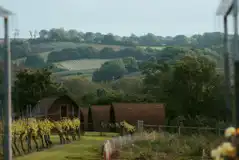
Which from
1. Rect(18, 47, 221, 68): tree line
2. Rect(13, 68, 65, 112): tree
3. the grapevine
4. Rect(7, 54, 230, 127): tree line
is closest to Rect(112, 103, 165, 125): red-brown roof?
Rect(7, 54, 230, 127): tree line

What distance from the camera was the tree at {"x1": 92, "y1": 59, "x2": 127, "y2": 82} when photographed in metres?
110

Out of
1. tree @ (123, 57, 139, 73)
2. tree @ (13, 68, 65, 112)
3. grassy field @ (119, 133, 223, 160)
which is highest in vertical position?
tree @ (123, 57, 139, 73)

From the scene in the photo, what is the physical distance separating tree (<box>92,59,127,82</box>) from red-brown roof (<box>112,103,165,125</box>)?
207 feet

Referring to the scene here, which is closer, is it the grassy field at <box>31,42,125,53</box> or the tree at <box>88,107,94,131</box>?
the tree at <box>88,107,94,131</box>

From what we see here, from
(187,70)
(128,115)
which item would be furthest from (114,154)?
(187,70)

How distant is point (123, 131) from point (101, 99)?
2826 cm

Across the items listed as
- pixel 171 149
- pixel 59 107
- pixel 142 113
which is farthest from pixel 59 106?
pixel 171 149

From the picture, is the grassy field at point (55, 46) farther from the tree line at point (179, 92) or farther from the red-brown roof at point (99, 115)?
the red-brown roof at point (99, 115)

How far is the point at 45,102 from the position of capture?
155 ft

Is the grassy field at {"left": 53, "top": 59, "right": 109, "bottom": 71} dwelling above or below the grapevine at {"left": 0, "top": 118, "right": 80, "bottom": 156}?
above

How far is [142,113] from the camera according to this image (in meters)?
44.9

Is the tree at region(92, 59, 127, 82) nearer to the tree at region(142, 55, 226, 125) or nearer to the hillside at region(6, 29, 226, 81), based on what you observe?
the hillside at region(6, 29, 226, 81)

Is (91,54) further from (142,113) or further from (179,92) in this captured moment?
(142,113)

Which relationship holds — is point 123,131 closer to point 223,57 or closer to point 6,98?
point 6,98
